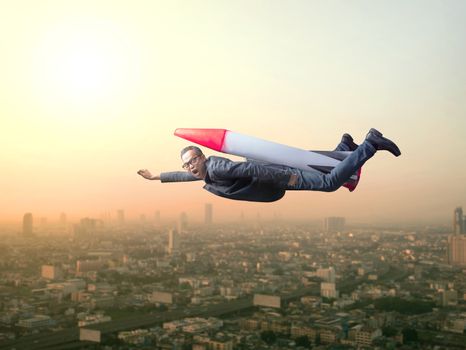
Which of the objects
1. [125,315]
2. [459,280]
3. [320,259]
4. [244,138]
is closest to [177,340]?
[125,315]

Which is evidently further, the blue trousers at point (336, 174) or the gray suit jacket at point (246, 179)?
the gray suit jacket at point (246, 179)

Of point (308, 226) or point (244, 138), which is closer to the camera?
point (244, 138)

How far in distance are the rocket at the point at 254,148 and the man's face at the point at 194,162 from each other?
3.0 inches

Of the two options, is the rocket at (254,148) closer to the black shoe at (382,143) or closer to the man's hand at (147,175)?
the black shoe at (382,143)

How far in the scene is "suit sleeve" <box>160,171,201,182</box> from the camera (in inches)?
Answer: 95.2

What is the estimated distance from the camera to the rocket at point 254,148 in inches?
82.1

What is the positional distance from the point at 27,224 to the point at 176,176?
20.4ft

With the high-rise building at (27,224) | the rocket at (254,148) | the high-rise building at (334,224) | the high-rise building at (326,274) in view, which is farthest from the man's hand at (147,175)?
the high-rise building at (326,274)

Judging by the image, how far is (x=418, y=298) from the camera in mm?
8508

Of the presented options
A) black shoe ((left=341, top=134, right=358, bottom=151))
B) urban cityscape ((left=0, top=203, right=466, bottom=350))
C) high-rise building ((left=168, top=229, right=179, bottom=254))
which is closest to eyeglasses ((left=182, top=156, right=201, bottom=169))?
black shoe ((left=341, top=134, right=358, bottom=151))

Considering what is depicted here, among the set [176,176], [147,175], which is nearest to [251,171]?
[176,176]

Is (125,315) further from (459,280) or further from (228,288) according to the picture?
(459,280)

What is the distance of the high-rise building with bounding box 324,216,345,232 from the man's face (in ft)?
19.4

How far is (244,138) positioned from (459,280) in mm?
7280
